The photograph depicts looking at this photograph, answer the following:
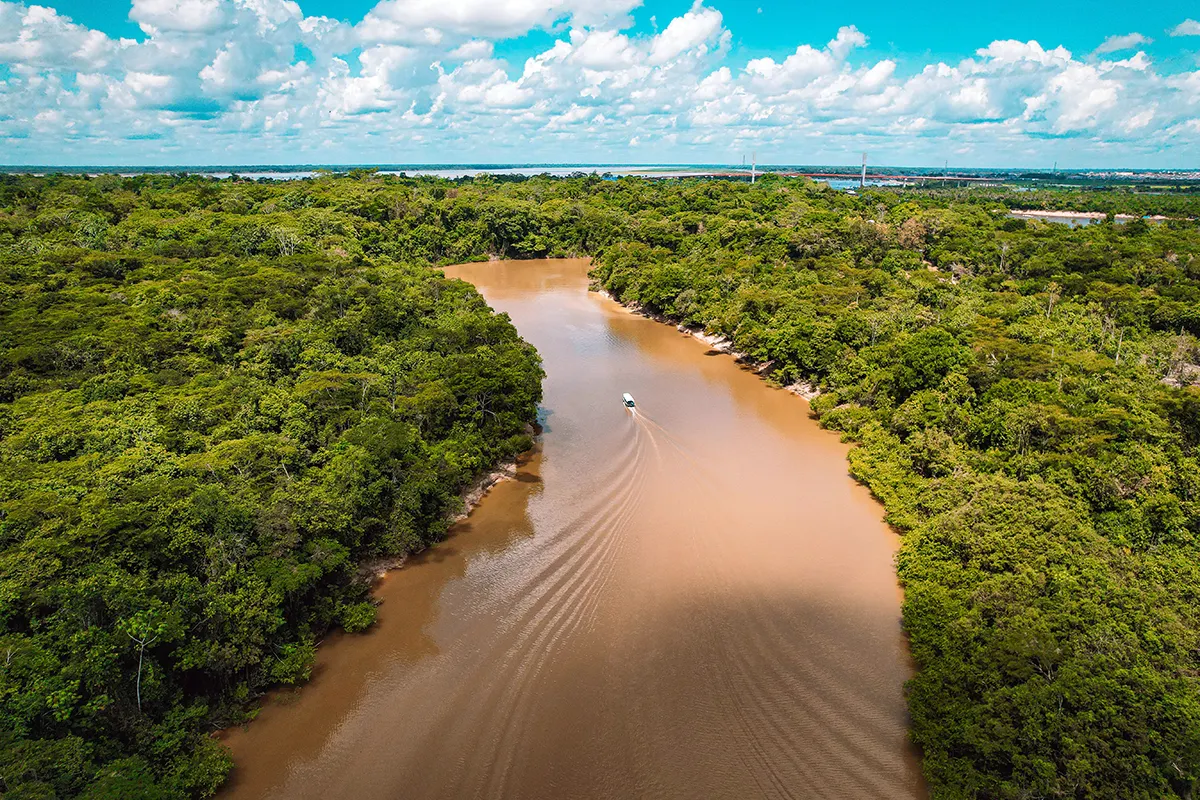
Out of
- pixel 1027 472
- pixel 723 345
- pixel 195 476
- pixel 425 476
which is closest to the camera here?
pixel 195 476

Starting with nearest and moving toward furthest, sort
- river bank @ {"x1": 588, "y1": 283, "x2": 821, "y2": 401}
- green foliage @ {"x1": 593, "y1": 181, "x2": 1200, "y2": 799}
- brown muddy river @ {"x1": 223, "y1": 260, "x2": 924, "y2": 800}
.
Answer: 1. green foliage @ {"x1": 593, "y1": 181, "x2": 1200, "y2": 799}
2. brown muddy river @ {"x1": 223, "y1": 260, "x2": 924, "y2": 800}
3. river bank @ {"x1": 588, "y1": 283, "x2": 821, "y2": 401}

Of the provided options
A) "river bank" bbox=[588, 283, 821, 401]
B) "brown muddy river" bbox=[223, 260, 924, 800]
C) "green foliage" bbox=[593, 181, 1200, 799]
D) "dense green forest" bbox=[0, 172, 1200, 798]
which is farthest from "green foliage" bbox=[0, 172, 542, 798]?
"river bank" bbox=[588, 283, 821, 401]

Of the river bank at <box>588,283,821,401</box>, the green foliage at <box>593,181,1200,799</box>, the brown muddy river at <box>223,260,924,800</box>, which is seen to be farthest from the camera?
the river bank at <box>588,283,821,401</box>

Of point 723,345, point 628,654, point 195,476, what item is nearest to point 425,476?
point 195,476

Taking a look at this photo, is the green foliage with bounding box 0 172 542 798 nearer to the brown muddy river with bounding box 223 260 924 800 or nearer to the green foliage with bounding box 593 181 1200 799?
the brown muddy river with bounding box 223 260 924 800

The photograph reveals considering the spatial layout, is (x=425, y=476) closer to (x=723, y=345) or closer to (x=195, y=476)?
(x=195, y=476)

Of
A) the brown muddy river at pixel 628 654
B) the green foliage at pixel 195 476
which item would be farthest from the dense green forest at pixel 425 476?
the brown muddy river at pixel 628 654
